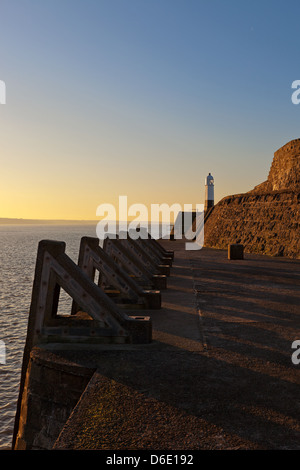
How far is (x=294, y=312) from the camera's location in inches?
265

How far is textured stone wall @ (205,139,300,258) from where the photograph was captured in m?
21.2

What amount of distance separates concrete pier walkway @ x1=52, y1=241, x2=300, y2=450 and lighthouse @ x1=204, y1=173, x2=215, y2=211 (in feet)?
122

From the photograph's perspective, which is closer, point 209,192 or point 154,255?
point 154,255

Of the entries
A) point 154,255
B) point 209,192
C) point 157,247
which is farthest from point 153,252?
point 209,192

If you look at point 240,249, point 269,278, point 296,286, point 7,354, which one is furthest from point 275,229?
→ point 7,354

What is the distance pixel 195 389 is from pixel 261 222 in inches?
877

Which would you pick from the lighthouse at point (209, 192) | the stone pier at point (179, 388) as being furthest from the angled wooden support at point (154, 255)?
the lighthouse at point (209, 192)

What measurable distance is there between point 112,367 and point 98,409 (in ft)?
2.82

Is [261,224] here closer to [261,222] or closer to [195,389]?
[261,222]

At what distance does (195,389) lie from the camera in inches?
134

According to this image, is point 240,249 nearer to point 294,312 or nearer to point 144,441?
point 294,312

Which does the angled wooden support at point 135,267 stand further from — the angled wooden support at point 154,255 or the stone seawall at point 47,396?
the stone seawall at point 47,396

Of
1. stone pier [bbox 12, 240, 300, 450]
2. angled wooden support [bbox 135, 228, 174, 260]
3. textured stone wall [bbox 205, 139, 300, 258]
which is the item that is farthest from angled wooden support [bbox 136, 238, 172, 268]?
textured stone wall [bbox 205, 139, 300, 258]

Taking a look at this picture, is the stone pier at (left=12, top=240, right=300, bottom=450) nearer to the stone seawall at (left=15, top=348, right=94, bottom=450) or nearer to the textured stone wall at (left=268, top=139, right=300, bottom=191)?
the stone seawall at (left=15, top=348, right=94, bottom=450)
